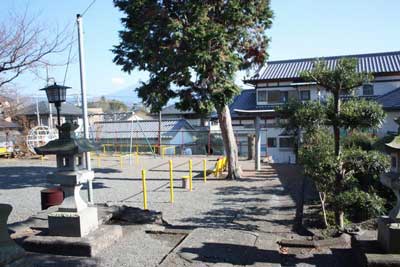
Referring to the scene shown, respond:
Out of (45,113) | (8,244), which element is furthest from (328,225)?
(45,113)

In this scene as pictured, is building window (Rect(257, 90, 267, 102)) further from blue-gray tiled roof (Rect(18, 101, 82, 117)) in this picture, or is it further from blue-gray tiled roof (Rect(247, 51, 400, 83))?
blue-gray tiled roof (Rect(18, 101, 82, 117))

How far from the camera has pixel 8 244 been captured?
2.85m

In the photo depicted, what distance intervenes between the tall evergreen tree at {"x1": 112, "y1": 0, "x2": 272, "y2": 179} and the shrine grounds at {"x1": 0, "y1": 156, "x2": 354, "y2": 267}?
324cm

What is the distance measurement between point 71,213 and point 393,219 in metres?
4.59

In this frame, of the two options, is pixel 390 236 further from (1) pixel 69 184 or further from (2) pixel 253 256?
(1) pixel 69 184

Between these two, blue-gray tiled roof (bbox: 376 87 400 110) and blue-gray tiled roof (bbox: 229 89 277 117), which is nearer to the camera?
blue-gray tiled roof (bbox: 376 87 400 110)

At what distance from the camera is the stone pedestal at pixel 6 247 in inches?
107

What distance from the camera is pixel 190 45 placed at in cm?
1110

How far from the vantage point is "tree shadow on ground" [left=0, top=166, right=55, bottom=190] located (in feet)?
45.6

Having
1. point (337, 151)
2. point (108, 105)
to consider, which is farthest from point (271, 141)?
point (108, 105)

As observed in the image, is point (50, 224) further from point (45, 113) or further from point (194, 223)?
point (45, 113)

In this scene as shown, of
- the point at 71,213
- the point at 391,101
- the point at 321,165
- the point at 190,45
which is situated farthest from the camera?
the point at 391,101

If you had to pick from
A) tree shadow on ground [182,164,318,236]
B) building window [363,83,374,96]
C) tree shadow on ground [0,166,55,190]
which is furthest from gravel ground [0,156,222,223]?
building window [363,83,374,96]

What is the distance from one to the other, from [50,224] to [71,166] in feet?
3.21
